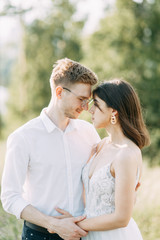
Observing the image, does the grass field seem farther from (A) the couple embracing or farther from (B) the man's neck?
(B) the man's neck

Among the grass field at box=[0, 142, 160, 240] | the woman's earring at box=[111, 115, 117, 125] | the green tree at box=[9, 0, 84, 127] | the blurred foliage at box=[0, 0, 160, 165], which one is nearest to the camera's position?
the woman's earring at box=[111, 115, 117, 125]

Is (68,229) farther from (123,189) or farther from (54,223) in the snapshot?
(123,189)

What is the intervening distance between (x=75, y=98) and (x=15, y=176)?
31.7 inches

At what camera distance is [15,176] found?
96.4 inches

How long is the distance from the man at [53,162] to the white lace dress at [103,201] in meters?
0.11

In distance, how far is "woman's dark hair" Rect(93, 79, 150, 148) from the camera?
2453 millimetres

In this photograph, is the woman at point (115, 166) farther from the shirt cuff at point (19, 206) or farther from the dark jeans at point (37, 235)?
the shirt cuff at point (19, 206)

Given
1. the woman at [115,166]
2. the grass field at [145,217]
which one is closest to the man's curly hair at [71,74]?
the woman at [115,166]

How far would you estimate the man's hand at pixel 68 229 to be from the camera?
7.89 ft

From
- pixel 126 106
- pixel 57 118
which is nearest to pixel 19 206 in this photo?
pixel 57 118

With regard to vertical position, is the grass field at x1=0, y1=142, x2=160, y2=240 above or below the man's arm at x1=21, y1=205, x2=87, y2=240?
below

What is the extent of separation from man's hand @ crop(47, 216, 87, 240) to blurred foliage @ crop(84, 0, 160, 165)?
330 inches

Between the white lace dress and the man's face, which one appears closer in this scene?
the white lace dress

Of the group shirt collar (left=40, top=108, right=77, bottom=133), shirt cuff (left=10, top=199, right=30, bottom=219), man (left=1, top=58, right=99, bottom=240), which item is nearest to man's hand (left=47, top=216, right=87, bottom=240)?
man (left=1, top=58, right=99, bottom=240)
